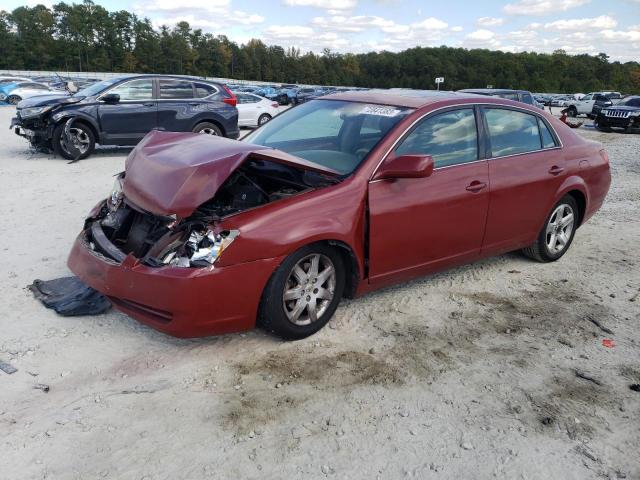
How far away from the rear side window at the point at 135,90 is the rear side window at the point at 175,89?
26 centimetres

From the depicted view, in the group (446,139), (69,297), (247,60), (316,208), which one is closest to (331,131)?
(446,139)

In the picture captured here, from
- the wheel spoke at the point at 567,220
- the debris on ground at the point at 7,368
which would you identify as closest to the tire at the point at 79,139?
the debris on ground at the point at 7,368

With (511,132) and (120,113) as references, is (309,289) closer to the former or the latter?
(511,132)

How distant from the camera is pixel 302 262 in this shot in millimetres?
3621

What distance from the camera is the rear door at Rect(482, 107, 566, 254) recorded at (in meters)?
4.61

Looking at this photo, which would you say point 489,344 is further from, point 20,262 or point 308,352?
point 20,262

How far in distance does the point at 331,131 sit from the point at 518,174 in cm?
166

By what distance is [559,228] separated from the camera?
17.9 ft

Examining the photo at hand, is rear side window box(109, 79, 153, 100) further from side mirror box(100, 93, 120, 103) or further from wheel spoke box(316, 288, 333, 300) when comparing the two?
wheel spoke box(316, 288, 333, 300)

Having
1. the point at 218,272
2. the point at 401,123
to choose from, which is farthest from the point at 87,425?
the point at 401,123

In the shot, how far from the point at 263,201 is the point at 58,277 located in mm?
2051

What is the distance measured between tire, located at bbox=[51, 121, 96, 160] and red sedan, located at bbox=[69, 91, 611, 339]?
7095mm

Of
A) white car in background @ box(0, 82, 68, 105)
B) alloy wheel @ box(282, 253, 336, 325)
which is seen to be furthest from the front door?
white car in background @ box(0, 82, 68, 105)

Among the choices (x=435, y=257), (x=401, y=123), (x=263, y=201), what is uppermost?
(x=401, y=123)
